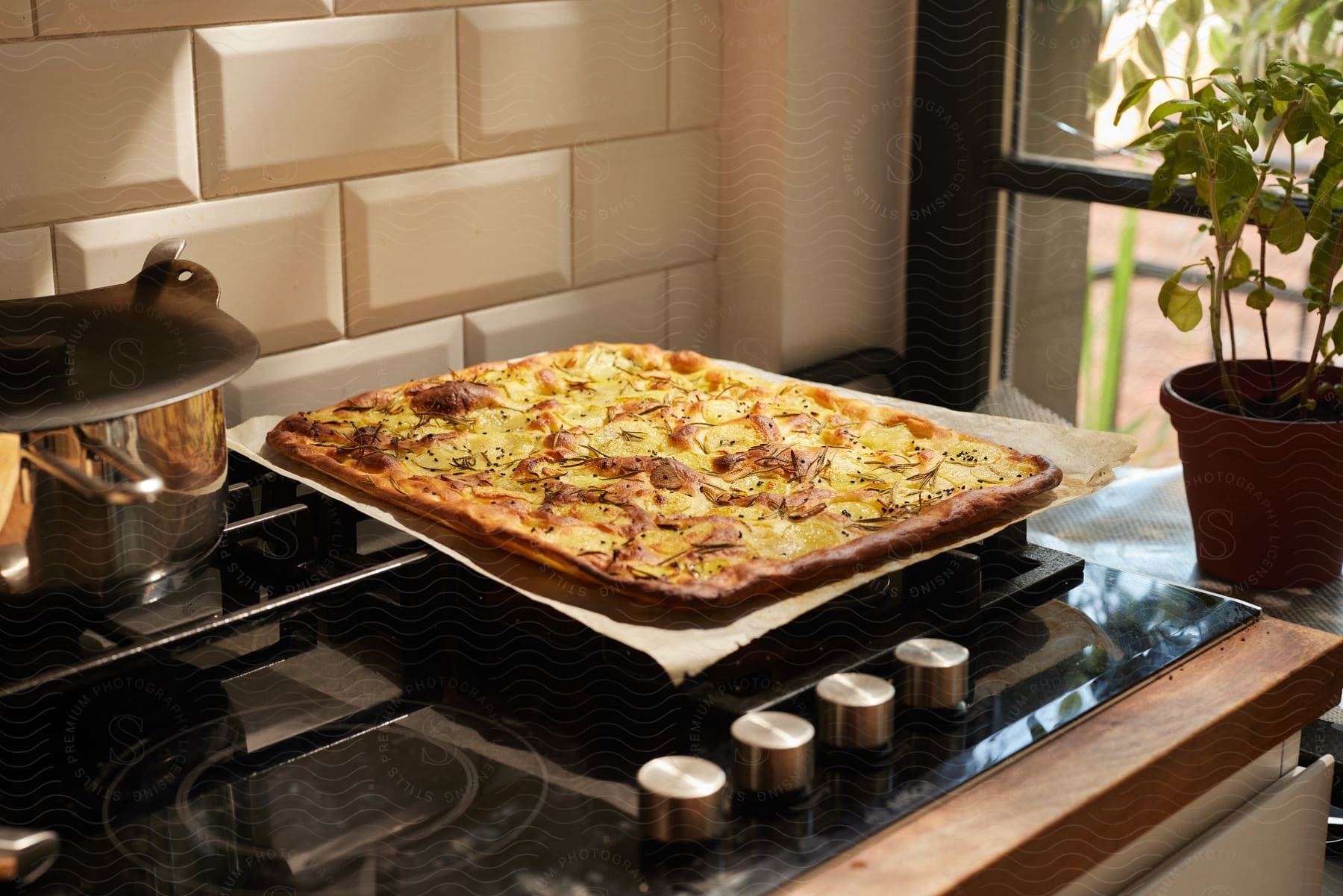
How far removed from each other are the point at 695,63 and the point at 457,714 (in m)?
0.80

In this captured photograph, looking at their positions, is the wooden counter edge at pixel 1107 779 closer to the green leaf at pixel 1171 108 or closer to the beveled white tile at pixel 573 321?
the green leaf at pixel 1171 108

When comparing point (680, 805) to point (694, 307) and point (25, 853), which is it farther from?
point (694, 307)

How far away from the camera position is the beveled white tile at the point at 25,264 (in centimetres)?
90

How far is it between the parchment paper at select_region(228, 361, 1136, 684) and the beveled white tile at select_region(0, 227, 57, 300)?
162mm

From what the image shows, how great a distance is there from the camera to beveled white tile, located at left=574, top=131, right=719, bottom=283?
49.1 inches

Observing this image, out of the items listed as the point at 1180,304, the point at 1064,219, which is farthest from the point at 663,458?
the point at 1064,219

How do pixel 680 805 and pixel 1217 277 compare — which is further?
pixel 1217 277

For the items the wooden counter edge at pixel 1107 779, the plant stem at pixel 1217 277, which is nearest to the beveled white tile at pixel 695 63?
the plant stem at pixel 1217 277

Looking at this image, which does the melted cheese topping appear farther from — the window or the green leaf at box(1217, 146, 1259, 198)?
the window

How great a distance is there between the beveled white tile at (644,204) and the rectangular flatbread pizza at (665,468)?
0.18 m

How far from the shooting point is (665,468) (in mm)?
882

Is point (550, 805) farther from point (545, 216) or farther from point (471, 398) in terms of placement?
point (545, 216)

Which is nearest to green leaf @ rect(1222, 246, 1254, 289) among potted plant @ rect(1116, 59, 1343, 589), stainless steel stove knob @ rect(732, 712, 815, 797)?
potted plant @ rect(1116, 59, 1343, 589)

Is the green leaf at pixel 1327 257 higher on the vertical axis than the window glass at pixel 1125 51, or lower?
lower
